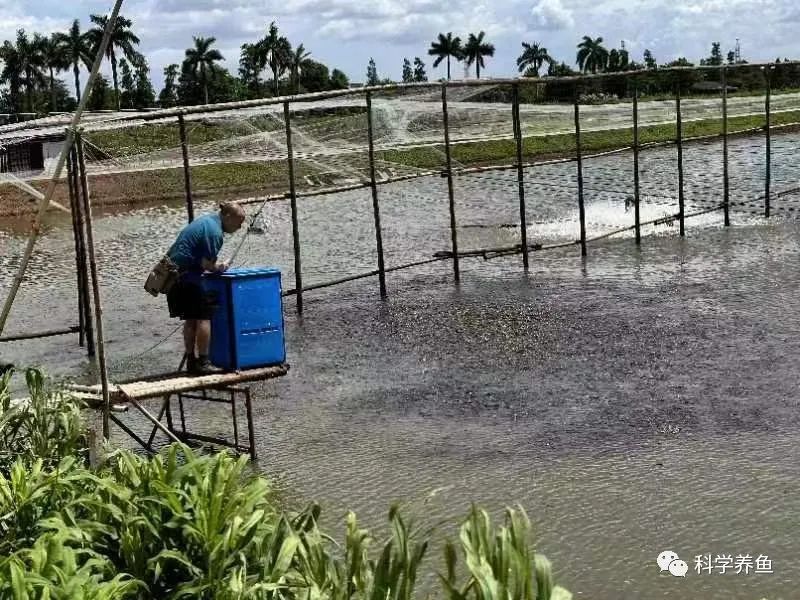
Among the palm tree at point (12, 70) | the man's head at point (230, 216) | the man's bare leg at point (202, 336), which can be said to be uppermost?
the palm tree at point (12, 70)

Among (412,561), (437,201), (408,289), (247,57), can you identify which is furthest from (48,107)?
(412,561)

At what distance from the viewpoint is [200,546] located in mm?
4102

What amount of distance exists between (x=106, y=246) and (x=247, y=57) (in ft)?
155

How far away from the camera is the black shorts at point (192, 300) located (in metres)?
7.11

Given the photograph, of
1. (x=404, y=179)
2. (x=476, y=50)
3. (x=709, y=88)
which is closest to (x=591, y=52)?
(x=476, y=50)

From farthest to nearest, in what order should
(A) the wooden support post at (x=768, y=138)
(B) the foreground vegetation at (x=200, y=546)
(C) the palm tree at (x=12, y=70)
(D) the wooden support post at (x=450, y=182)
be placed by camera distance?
(C) the palm tree at (x=12, y=70) < (A) the wooden support post at (x=768, y=138) < (D) the wooden support post at (x=450, y=182) < (B) the foreground vegetation at (x=200, y=546)

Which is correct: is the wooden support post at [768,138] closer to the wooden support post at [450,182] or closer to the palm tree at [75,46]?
the wooden support post at [450,182]

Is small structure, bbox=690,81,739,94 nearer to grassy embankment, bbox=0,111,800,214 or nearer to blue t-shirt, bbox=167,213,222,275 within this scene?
grassy embankment, bbox=0,111,800,214

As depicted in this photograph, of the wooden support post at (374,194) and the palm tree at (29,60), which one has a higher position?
the palm tree at (29,60)

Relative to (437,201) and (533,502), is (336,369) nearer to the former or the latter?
(533,502)

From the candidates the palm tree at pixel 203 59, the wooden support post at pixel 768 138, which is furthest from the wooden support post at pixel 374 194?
the palm tree at pixel 203 59

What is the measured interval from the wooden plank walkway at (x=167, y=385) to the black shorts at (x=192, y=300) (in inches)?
15.0

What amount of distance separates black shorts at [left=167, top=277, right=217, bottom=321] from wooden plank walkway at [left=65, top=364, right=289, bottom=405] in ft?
1.25

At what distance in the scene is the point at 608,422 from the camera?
7.16 metres
